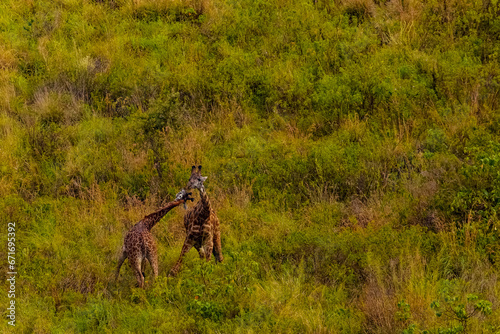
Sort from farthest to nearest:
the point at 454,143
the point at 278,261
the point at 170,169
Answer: the point at 170,169
the point at 454,143
the point at 278,261

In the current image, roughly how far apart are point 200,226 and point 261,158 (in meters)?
2.60

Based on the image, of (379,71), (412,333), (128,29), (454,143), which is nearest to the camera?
(412,333)

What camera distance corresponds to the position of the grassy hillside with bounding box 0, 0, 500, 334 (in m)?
6.90

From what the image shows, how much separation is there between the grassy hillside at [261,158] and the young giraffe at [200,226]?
27 cm

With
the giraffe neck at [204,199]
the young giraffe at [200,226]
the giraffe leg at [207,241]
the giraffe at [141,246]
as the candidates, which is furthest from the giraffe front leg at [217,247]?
the giraffe at [141,246]

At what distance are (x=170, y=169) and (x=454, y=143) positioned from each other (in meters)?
4.20

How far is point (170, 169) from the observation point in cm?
962

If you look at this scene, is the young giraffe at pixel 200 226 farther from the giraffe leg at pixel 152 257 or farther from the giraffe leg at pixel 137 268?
the giraffe leg at pixel 137 268

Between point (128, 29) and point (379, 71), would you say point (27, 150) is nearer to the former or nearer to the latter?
point (128, 29)

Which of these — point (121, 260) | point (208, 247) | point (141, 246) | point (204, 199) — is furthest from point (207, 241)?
point (121, 260)

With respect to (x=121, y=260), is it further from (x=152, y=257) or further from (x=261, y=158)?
(x=261, y=158)

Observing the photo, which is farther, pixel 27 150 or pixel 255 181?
pixel 27 150

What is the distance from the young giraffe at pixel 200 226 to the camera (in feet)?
23.6

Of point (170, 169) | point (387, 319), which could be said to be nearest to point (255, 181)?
point (170, 169)
